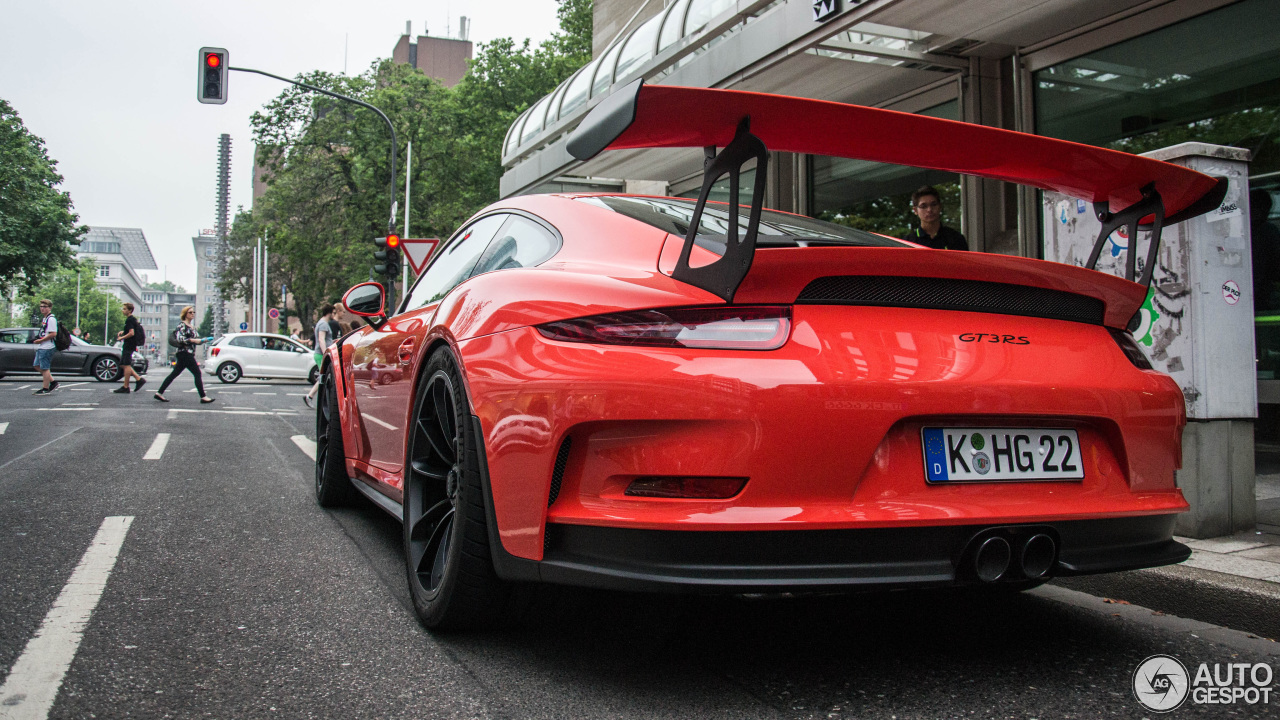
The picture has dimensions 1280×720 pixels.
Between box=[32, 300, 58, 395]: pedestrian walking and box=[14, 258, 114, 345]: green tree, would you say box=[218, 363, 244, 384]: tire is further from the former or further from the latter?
box=[14, 258, 114, 345]: green tree

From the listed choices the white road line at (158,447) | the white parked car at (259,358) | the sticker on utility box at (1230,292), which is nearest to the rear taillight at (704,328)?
the sticker on utility box at (1230,292)

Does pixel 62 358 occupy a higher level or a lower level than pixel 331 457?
higher

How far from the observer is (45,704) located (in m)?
2.16

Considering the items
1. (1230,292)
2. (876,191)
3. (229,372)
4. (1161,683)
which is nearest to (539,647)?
(1161,683)

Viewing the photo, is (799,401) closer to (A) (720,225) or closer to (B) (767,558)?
(B) (767,558)

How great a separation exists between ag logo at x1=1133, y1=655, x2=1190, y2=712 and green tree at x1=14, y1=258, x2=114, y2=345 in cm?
11397

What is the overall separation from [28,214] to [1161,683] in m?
44.8

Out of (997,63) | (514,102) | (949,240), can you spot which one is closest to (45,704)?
(949,240)

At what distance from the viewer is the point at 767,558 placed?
201 cm

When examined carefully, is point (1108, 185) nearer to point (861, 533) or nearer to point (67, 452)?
point (861, 533)

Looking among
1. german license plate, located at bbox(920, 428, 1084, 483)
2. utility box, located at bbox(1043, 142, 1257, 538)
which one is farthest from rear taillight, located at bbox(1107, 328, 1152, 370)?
utility box, located at bbox(1043, 142, 1257, 538)

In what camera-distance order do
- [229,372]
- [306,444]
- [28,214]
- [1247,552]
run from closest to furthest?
[1247,552], [306,444], [229,372], [28,214]

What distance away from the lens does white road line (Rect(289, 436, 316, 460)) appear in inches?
316

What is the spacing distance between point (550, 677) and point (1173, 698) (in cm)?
152
